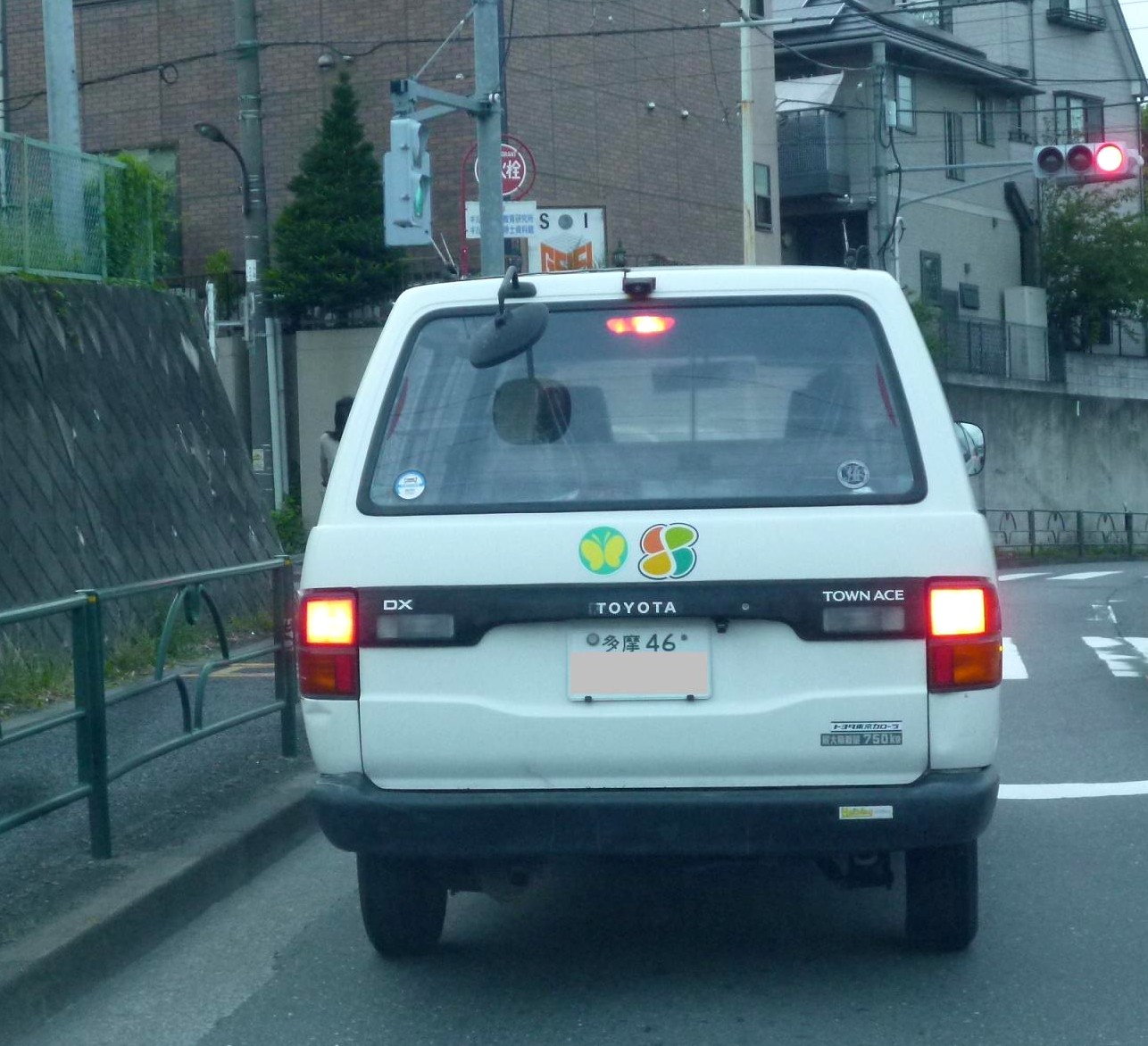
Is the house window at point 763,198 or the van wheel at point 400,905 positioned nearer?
the van wheel at point 400,905

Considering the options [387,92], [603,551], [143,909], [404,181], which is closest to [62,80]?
[404,181]

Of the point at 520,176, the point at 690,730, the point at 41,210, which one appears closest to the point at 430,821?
the point at 690,730

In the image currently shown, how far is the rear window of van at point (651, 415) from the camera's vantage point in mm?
4363

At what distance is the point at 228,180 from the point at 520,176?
1171 centimetres

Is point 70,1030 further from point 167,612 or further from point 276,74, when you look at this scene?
point 276,74

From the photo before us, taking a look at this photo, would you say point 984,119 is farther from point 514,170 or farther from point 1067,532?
point 514,170

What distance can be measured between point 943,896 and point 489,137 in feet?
34.7

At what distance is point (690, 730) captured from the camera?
4.20 m

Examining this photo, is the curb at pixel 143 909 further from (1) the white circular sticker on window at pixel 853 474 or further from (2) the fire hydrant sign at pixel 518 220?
(2) the fire hydrant sign at pixel 518 220

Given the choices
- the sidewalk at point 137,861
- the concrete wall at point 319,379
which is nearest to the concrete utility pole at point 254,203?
the concrete wall at point 319,379

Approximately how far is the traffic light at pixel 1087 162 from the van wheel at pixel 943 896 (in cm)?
1571

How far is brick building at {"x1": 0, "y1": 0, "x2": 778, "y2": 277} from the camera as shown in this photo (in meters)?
24.9

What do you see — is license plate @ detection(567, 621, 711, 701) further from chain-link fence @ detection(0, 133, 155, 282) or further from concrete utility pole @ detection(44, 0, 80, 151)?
concrete utility pole @ detection(44, 0, 80, 151)

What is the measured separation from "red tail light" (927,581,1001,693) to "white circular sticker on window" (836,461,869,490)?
34cm
